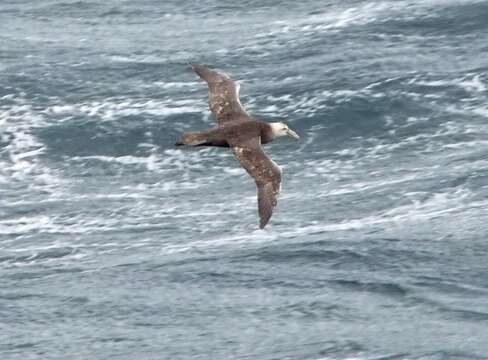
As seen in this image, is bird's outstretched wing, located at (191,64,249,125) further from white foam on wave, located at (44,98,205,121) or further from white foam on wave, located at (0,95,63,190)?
white foam on wave, located at (44,98,205,121)

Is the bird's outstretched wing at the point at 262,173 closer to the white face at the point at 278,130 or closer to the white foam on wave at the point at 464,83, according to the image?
the white face at the point at 278,130

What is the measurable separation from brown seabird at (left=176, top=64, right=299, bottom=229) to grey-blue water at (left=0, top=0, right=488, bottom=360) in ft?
9.25

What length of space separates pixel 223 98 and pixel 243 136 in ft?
5.19

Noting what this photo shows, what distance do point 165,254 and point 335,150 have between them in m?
5.69

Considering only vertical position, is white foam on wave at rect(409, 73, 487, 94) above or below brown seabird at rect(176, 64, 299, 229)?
below

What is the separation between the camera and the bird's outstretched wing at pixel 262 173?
2630cm

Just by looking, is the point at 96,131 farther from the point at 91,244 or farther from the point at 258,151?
the point at 258,151

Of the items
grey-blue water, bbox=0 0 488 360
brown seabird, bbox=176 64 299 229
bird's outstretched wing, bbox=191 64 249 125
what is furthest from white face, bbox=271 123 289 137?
A: grey-blue water, bbox=0 0 488 360

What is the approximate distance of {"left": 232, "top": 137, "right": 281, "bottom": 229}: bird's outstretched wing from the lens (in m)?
26.3

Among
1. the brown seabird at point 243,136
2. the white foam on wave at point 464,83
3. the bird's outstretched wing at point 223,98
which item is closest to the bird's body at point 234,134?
the brown seabird at point 243,136

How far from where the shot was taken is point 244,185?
36.2 m

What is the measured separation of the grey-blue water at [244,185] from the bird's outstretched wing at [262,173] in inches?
108

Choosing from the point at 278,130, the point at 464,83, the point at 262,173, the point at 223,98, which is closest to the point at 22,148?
the point at 464,83

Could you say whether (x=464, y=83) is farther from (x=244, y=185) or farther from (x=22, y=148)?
(x=22, y=148)
